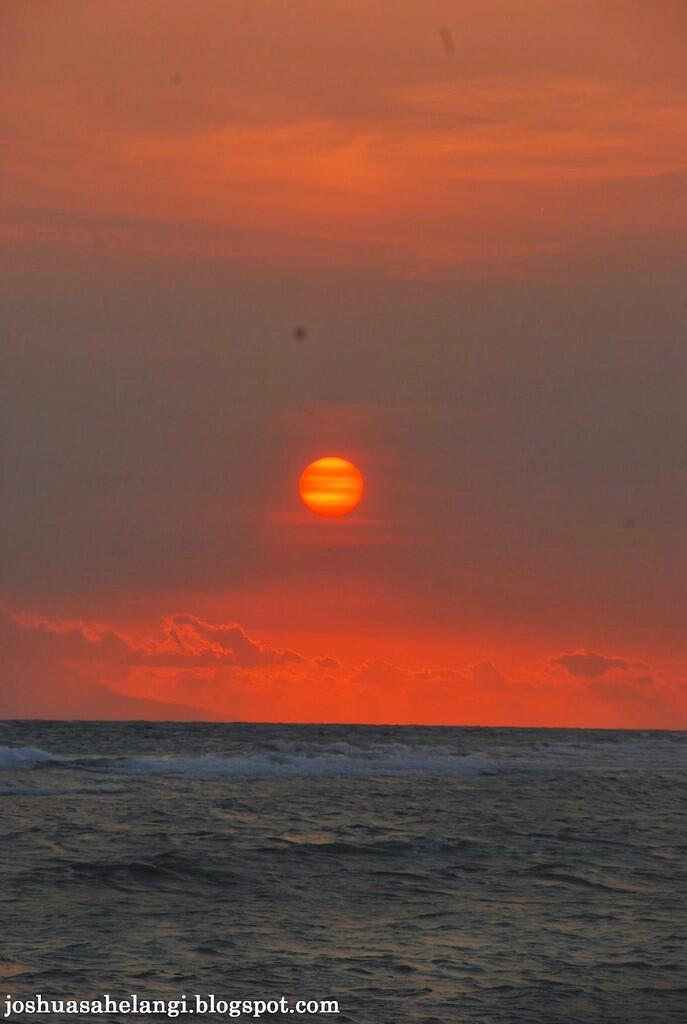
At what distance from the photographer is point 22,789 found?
44.5m

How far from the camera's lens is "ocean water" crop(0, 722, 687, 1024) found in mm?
17656

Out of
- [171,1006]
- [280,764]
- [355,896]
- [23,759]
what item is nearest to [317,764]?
[280,764]

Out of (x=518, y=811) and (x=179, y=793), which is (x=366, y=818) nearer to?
(x=518, y=811)

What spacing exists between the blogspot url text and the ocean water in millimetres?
234

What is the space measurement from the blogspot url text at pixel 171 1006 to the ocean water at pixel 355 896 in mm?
234

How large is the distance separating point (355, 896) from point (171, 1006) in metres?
8.68

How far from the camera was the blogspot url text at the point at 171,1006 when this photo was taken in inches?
634

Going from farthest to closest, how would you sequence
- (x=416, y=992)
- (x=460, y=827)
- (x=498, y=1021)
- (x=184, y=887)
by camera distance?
(x=460, y=827), (x=184, y=887), (x=416, y=992), (x=498, y=1021)

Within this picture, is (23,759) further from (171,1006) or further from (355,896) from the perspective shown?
(171,1006)

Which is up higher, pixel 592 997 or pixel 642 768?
pixel 642 768

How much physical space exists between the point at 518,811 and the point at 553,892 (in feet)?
53.2

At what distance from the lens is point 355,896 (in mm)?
24812

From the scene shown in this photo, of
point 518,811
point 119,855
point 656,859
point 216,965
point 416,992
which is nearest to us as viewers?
point 416,992

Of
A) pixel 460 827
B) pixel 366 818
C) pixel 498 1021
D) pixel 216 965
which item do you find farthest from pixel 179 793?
pixel 498 1021
